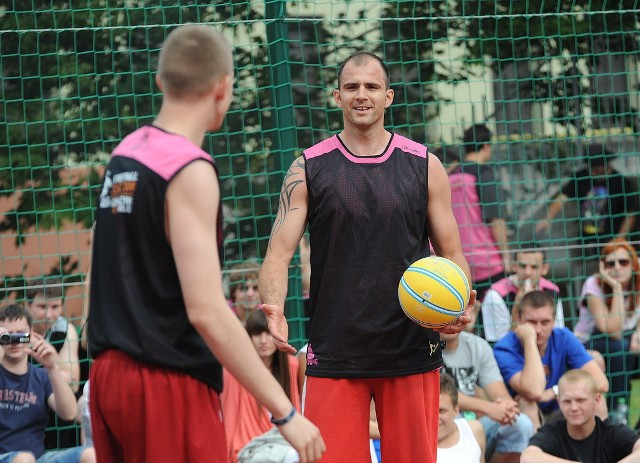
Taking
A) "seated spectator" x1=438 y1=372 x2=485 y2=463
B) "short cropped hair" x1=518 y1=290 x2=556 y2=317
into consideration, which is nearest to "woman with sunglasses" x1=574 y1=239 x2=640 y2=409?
"short cropped hair" x1=518 y1=290 x2=556 y2=317

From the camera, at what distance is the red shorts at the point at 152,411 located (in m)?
3.13

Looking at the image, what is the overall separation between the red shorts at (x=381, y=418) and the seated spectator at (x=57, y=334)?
2.96 meters

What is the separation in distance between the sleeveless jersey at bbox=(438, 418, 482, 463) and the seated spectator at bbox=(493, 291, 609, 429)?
30.6 inches

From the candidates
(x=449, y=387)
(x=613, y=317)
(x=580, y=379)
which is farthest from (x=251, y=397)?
(x=613, y=317)

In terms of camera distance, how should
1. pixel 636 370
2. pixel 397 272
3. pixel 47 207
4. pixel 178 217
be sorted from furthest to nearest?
pixel 636 370 < pixel 47 207 < pixel 397 272 < pixel 178 217

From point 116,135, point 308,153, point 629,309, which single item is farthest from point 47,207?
point 629,309

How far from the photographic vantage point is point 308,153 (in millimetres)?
4797

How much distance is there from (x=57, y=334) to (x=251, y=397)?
151 cm

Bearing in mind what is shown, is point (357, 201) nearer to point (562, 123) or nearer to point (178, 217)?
point (178, 217)

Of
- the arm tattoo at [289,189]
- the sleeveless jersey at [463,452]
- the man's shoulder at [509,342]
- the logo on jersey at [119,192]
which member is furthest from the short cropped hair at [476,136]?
the logo on jersey at [119,192]

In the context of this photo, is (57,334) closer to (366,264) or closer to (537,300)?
(537,300)

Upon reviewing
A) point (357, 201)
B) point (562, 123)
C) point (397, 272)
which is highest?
point (562, 123)

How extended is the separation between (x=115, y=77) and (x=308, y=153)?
318cm

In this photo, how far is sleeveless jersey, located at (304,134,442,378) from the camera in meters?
4.57
